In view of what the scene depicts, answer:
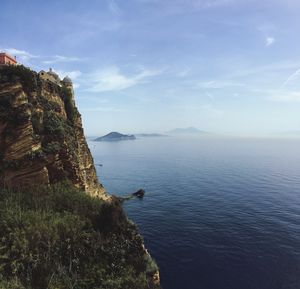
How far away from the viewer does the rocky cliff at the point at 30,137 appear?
43.6m

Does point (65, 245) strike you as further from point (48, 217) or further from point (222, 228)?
point (222, 228)

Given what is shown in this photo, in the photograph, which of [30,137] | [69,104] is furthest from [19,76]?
[69,104]

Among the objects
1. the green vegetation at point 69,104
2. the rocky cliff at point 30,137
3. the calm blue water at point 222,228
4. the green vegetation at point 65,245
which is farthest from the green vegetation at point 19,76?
the calm blue water at point 222,228

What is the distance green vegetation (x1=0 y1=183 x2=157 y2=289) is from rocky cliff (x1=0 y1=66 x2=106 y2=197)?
3.24 metres

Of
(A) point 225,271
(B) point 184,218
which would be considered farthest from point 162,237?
(A) point 225,271

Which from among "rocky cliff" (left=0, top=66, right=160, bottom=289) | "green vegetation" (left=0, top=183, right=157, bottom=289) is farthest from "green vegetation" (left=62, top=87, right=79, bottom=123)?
"green vegetation" (left=0, top=183, right=157, bottom=289)

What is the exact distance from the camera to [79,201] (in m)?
44.2

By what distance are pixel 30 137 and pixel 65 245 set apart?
766 inches

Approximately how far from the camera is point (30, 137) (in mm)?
45312

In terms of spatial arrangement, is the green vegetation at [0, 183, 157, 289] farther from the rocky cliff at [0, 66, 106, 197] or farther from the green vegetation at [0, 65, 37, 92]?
the green vegetation at [0, 65, 37, 92]

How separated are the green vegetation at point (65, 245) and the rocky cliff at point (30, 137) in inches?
127

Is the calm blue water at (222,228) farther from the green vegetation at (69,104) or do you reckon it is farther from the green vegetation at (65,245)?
the green vegetation at (69,104)

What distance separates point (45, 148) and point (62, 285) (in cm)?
2361

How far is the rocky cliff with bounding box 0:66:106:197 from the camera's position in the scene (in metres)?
43.6
